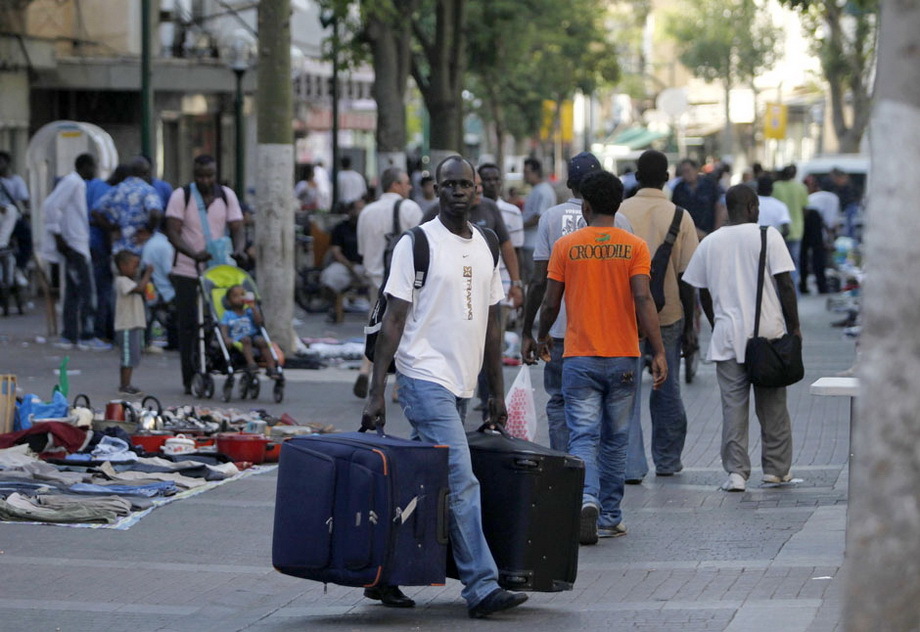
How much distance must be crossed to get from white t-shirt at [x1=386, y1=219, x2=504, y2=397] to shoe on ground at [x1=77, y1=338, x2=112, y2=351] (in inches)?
448

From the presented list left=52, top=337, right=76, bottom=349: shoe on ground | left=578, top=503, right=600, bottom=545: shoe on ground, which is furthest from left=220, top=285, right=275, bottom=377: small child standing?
left=578, top=503, right=600, bottom=545: shoe on ground

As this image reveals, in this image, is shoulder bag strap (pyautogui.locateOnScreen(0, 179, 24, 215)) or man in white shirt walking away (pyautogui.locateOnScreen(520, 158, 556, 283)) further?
shoulder bag strap (pyautogui.locateOnScreen(0, 179, 24, 215))

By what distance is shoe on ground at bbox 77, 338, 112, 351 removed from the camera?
58.0 ft

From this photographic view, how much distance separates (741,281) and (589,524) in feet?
6.53

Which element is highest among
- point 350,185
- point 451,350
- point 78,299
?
point 451,350

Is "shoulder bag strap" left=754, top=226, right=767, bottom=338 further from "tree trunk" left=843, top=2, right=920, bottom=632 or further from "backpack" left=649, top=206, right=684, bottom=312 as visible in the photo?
"tree trunk" left=843, top=2, right=920, bottom=632

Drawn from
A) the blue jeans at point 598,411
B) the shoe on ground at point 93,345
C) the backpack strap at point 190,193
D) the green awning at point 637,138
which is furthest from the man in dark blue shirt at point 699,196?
the green awning at point 637,138

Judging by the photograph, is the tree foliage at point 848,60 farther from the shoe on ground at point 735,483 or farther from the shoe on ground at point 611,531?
the shoe on ground at point 611,531

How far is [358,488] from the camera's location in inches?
254

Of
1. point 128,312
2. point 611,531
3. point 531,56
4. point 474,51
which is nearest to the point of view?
point 611,531

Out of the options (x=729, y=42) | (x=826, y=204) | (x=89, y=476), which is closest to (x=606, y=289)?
(x=89, y=476)

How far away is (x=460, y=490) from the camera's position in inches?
262

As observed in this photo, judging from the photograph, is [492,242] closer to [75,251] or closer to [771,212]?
[75,251]

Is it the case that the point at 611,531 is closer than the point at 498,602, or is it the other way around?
the point at 498,602
